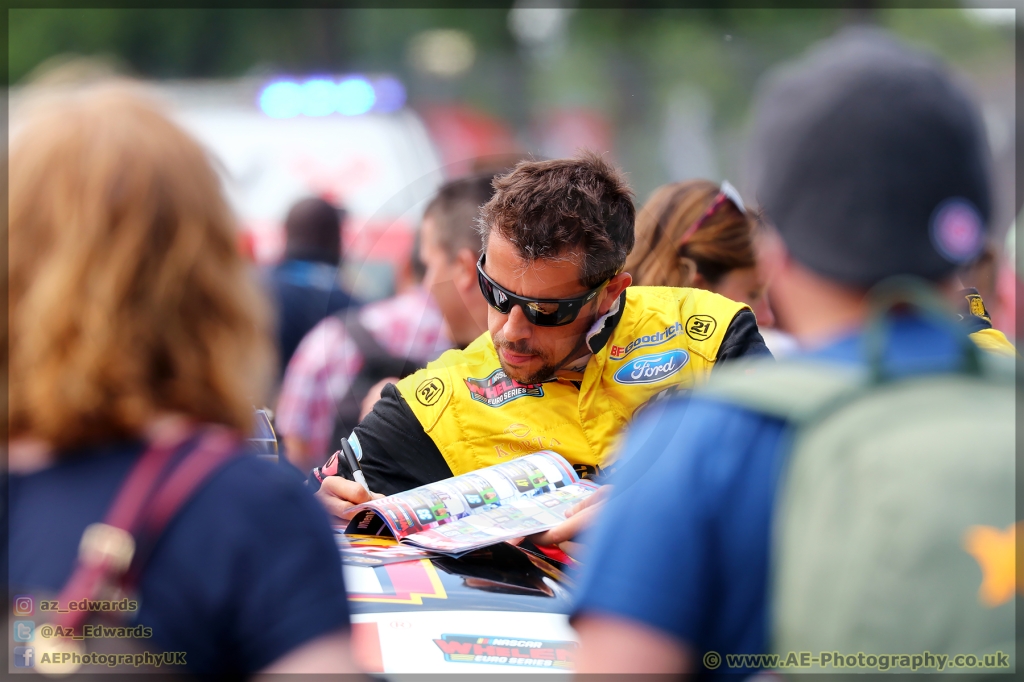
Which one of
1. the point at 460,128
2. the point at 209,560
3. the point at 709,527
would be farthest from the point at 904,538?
the point at 460,128

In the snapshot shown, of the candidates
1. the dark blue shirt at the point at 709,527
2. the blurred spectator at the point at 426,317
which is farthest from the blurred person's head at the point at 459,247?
the dark blue shirt at the point at 709,527

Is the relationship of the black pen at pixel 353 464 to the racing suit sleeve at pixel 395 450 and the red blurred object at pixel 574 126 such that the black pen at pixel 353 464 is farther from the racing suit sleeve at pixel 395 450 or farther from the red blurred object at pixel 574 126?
the red blurred object at pixel 574 126

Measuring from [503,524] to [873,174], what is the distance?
1329 mm

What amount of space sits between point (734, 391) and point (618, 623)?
1.02ft

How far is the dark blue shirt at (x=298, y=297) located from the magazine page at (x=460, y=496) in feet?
10.4

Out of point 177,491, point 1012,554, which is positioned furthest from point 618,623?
point 177,491

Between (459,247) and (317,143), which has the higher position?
(459,247)

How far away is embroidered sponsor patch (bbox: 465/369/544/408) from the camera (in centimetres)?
257

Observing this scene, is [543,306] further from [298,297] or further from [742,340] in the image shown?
[298,297]

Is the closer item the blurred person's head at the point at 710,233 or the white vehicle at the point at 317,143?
the blurred person's head at the point at 710,233

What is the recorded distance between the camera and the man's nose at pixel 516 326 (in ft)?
8.04

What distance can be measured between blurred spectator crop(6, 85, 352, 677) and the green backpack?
0.57 meters

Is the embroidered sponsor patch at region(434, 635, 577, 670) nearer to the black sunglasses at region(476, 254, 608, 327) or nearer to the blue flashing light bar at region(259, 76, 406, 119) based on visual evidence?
the black sunglasses at region(476, 254, 608, 327)

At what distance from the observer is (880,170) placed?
117 cm
